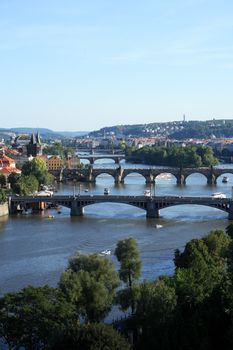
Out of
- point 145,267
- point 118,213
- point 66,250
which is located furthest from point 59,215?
point 145,267

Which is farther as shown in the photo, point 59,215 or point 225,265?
point 59,215

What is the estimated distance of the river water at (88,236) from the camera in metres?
21.8

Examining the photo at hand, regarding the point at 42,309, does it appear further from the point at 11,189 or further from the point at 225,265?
the point at 11,189

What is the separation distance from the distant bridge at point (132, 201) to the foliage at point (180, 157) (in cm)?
3503

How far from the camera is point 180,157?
7225 cm

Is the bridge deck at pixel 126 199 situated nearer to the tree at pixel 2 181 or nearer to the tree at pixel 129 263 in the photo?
the tree at pixel 2 181

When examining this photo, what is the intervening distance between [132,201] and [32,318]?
823 inches

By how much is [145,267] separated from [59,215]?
13.2m

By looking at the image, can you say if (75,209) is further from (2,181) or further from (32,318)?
(32,318)

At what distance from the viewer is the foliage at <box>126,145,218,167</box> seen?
71062 mm

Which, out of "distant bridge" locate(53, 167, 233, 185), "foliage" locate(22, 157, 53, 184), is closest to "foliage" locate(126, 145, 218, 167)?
"distant bridge" locate(53, 167, 233, 185)

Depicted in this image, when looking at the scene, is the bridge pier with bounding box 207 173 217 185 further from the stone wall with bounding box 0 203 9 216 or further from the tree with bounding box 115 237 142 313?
the tree with bounding box 115 237 142 313

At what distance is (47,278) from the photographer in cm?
2080

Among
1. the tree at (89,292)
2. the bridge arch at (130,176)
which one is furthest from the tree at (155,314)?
the bridge arch at (130,176)
